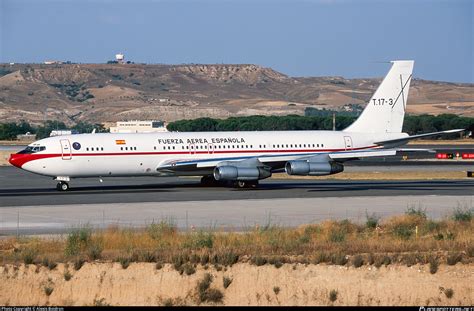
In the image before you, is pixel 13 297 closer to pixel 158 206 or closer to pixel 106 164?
pixel 158 206

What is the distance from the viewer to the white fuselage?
179 feet

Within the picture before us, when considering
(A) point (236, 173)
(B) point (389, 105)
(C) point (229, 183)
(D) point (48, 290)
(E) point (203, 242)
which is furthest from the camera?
(B) point (389, 105)

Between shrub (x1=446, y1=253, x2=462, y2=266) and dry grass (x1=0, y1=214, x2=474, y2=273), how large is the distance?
0.15ft

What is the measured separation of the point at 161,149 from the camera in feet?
185

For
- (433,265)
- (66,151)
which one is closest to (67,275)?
(433,265)

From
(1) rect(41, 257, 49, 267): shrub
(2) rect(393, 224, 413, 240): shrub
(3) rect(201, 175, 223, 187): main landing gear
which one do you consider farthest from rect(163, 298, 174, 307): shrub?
(3) rect(201, 175, 223, 187): main landing gear

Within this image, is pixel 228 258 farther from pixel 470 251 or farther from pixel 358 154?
pixel 358 154

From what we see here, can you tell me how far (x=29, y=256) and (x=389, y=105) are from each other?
126 feet

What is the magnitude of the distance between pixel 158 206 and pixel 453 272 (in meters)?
21.6

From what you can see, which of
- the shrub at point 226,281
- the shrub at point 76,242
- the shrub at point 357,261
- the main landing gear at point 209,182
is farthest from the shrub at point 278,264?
the main landing gear at point 209,182

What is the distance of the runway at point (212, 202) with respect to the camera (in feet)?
128

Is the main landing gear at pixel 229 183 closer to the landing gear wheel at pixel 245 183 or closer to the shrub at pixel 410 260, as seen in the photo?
the landing gear wheel at pixel 245 183

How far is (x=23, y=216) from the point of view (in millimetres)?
41062

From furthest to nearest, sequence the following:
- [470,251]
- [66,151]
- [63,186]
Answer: [63,186] < [66,151] < [470,251]
